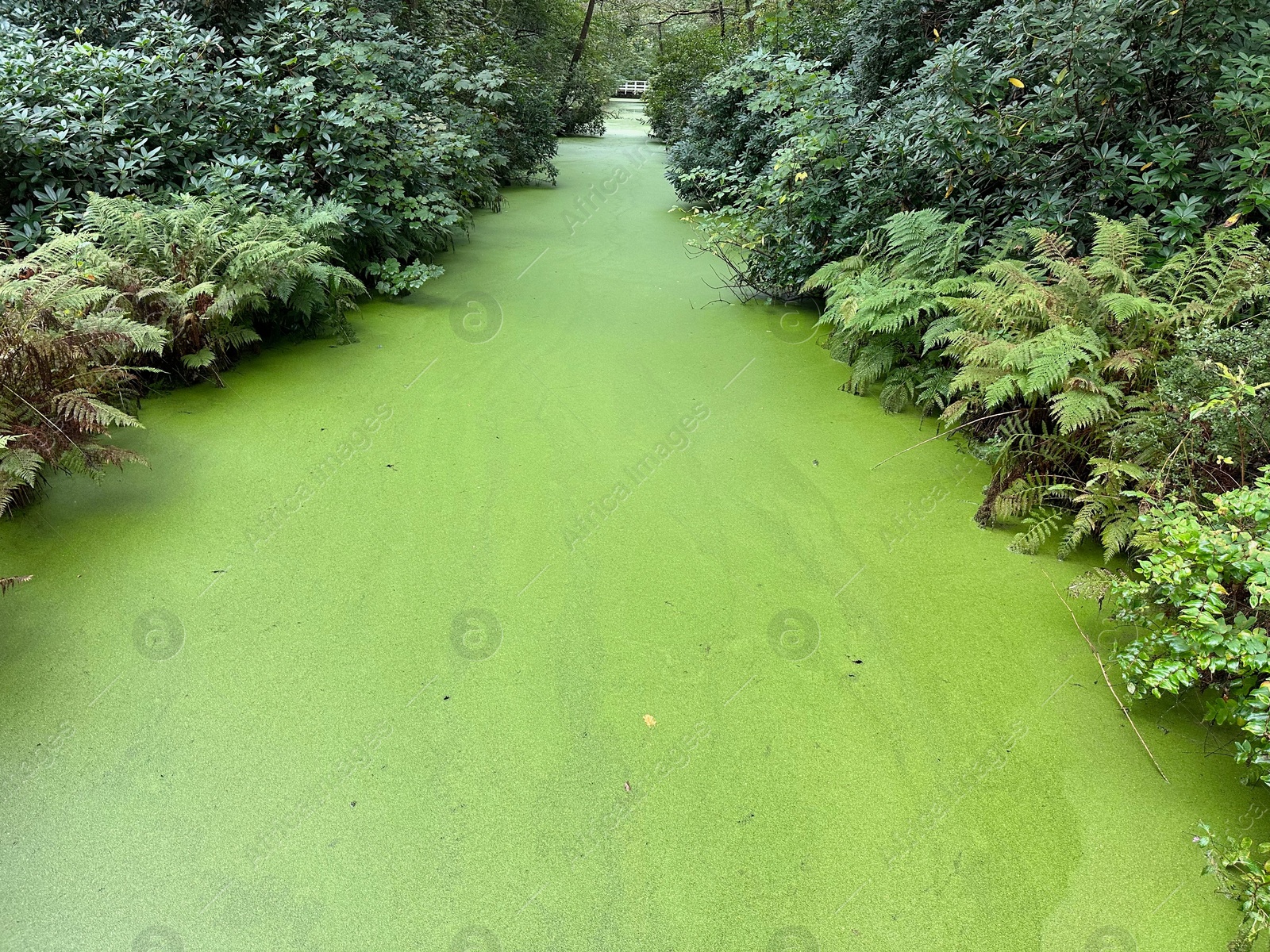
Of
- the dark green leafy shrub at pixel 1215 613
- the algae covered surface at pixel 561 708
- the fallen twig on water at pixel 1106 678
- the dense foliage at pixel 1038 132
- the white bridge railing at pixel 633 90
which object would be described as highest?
the dense foliage at pixel 1038 132

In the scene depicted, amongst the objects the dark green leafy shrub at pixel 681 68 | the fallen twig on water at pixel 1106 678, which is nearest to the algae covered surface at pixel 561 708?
the fallen twig on water at pixel 1106 678

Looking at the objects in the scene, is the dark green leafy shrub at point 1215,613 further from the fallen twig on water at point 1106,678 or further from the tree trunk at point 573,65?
the tree trunk at point 573,65

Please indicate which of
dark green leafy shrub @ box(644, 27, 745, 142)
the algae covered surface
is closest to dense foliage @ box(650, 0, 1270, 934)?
the algae covered surface

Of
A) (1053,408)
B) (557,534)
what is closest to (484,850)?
(557,534)

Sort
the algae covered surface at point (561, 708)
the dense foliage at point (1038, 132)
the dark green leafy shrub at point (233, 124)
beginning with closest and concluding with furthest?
1. the algae covered surface at point (561, 708)
2. the dense foliage at point (1038, 132)
3. the dark green leafy shrub at point (233, 124)

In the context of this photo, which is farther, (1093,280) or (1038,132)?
(1038,132)

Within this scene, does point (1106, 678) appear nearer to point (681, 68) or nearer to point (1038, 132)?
point (1038, 132)

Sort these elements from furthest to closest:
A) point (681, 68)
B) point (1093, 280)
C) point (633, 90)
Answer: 1. point (633, 90)
2. point (681, 68)
3. point (1093, 280)

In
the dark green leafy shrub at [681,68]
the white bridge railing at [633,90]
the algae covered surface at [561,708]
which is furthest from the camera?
the white bridge railing at [633,90]

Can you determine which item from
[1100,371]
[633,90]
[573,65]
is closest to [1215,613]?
[1100,371]

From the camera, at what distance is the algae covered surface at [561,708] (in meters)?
1.45

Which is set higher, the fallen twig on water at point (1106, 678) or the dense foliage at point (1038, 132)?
the dense foliage at point (1038, 132)

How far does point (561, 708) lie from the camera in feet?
6.15

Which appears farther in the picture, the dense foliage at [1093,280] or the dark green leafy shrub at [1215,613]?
the dense foliage at [1093,280]
